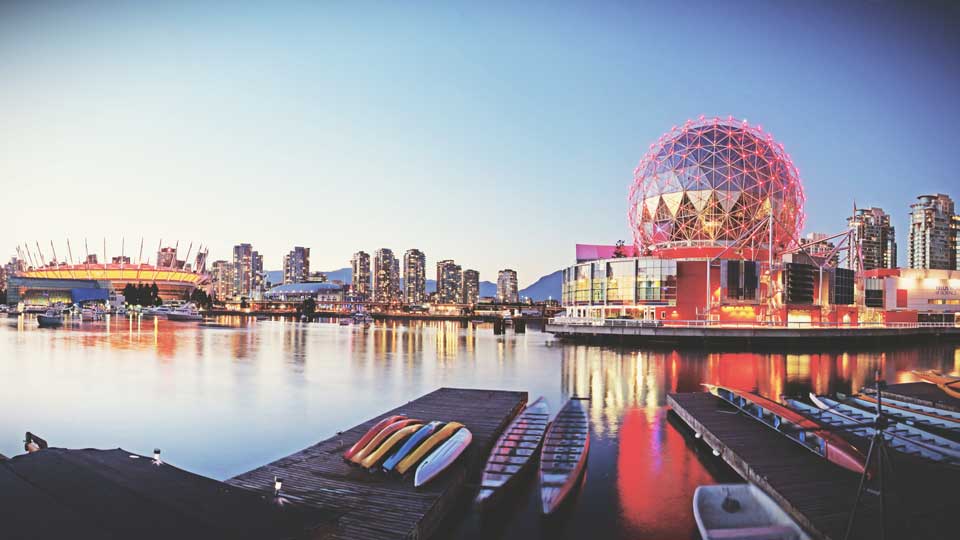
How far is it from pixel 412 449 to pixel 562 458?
3.78 metres

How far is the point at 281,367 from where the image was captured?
4194cm

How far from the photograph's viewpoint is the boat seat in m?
10.5

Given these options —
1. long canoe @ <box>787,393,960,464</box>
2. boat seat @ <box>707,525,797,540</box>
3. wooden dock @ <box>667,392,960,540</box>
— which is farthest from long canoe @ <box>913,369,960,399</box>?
boat seat @ <box>707,525,797,540</box>

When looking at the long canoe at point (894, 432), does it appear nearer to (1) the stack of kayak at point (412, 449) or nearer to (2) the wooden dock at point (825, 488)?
Result: (2) the wooden dock at point (825, 488)

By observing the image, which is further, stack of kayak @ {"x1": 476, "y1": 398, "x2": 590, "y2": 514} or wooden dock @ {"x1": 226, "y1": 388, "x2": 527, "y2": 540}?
stack of kayak @ {"x1": 476, "y1": 398, "x2": 590, "y2": 514}

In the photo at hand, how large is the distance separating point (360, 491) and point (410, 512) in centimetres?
143

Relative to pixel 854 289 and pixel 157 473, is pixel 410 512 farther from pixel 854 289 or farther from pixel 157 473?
pixel 854 289

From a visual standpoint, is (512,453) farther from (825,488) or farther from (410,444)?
(825,488)

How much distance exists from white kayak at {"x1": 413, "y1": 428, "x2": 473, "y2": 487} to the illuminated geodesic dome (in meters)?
67.1

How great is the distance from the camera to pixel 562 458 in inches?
565

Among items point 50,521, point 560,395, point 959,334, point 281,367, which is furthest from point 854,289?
point 50,521

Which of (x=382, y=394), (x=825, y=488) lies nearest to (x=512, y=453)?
(x=825, y=488)

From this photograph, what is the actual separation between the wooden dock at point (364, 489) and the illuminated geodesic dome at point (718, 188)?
67250 mm

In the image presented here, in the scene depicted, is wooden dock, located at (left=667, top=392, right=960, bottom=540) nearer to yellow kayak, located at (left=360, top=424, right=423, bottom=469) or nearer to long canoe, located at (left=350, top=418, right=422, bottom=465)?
yellow kayak, located at (left=360, top=424, right=423, bottom=469)
